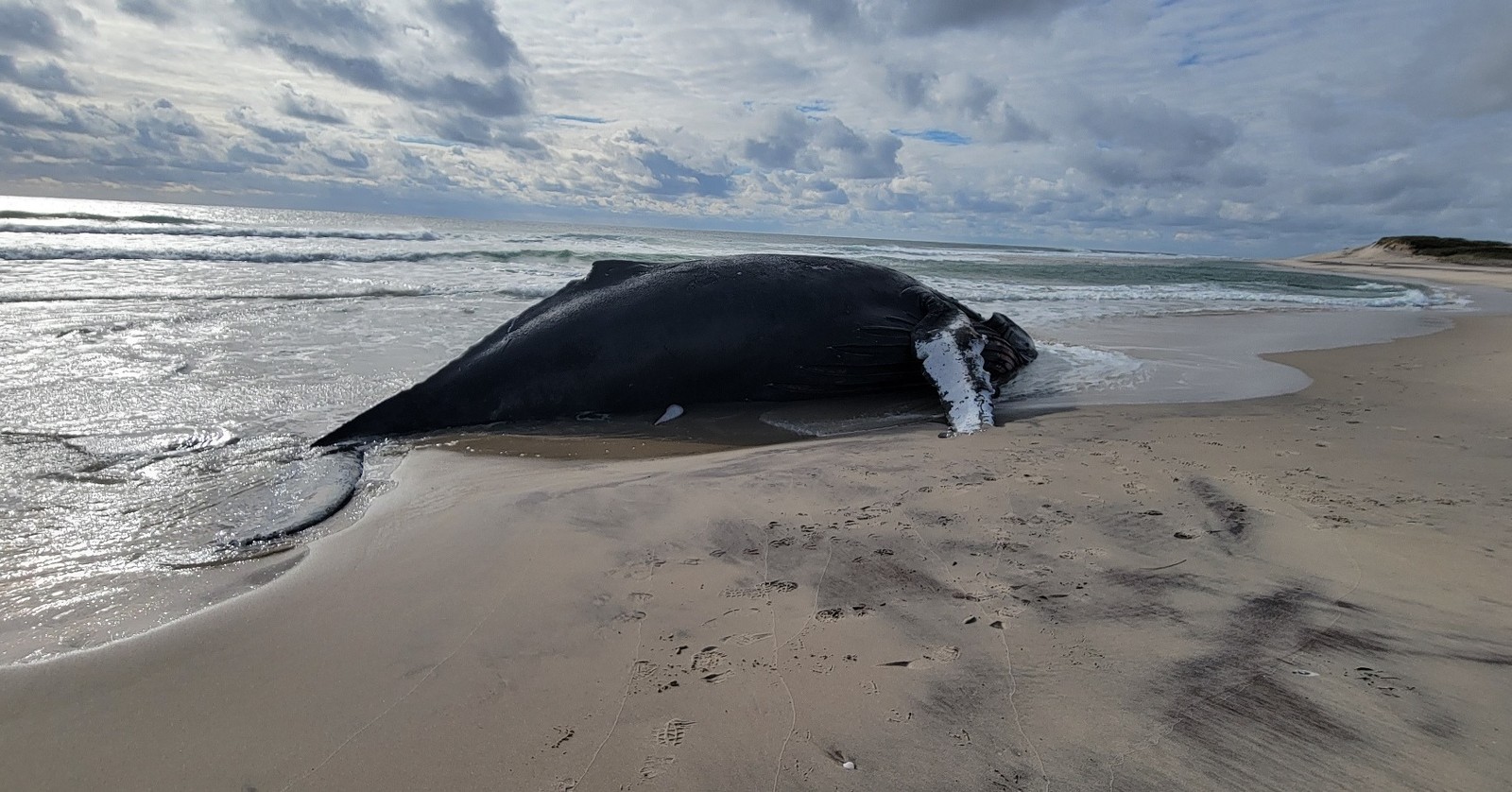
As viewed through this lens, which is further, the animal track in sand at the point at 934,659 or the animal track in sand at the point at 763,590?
the animal track in sand at the point at 763,590

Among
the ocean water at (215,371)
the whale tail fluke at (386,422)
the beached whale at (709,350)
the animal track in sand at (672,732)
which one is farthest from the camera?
the beached whale at (709,350)

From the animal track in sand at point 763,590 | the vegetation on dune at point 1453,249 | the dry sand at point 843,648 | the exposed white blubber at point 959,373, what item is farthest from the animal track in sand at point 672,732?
the vegetation on dune at point 1453,249

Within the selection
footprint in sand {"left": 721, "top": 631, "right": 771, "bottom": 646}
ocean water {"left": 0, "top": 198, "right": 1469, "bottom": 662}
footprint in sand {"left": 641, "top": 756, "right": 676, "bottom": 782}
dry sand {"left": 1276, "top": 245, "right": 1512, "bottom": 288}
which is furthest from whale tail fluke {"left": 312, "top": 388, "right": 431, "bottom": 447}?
dry sand {"left": 1276, "top": 245, "right": 1512, "bottom": 288}

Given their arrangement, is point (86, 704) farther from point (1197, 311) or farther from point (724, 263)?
point (1197, 311)

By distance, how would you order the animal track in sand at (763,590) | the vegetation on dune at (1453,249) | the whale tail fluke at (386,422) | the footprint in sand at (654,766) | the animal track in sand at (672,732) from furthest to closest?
the vegetation on dune at (1453,249), the whale tail fluke at (386,422), the animal track in sand at (763,590), the animal track in sand at (672,732), the footprint in sand at (654,766)

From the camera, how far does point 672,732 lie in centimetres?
172

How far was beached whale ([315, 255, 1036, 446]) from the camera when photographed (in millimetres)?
5320

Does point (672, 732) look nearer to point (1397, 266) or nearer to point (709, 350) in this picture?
point (709, 350)

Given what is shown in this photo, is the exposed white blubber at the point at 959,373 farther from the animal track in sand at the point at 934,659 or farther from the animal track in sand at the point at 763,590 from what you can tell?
the animal track in sand at the point at 934,659

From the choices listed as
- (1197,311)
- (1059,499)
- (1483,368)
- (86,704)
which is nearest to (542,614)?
(86,704)

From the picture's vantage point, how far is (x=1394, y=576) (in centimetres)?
243

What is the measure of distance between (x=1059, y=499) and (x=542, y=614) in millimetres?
2231

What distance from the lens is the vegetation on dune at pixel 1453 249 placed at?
4888cm

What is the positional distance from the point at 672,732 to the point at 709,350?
14.1 feet
